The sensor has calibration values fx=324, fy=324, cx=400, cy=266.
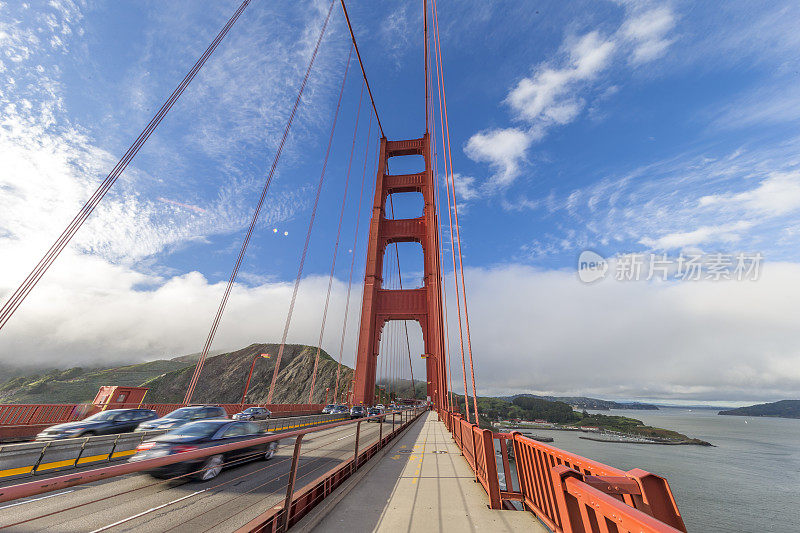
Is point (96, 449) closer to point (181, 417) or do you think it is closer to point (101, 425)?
point (101, 425)

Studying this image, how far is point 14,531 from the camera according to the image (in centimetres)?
444

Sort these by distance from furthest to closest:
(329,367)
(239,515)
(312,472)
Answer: (329,367)
(312,472)
(239,515)

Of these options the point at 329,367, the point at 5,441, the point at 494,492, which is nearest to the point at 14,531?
the point at 494,492

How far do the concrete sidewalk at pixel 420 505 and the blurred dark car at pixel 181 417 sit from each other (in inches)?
296

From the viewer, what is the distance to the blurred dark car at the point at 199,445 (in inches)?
242

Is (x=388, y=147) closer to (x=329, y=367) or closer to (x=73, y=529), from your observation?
(x=73, y=529)

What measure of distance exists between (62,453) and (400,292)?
2718cm

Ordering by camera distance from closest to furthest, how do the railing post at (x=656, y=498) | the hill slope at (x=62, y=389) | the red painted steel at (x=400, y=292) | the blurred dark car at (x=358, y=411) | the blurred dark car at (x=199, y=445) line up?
the railing post at (x=656, y=498)
the blurred dark car at (x=199, y=445)
the blurred dark car at (x=358, y=411)
the red painted steel at (x=400, y=292)
the hill slope at (x=62, y=389)

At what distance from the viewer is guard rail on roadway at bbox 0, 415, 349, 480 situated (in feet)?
22.7

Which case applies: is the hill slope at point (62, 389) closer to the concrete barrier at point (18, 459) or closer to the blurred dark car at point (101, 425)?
the blurred dark car at point (101, 425)

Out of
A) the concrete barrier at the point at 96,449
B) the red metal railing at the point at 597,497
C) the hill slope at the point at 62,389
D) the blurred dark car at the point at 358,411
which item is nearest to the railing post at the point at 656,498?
the red metal railing at the point at 597,497

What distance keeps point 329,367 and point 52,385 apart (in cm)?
12938

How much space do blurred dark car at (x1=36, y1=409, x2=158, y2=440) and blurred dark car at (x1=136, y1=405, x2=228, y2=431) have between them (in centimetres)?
54

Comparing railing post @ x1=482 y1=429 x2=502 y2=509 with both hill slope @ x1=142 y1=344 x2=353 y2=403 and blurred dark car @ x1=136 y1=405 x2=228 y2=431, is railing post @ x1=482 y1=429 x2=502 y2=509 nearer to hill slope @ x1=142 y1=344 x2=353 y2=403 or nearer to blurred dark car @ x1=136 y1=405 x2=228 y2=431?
blurred dark car @ x1=136 y1=405 x2=228 y2=431
